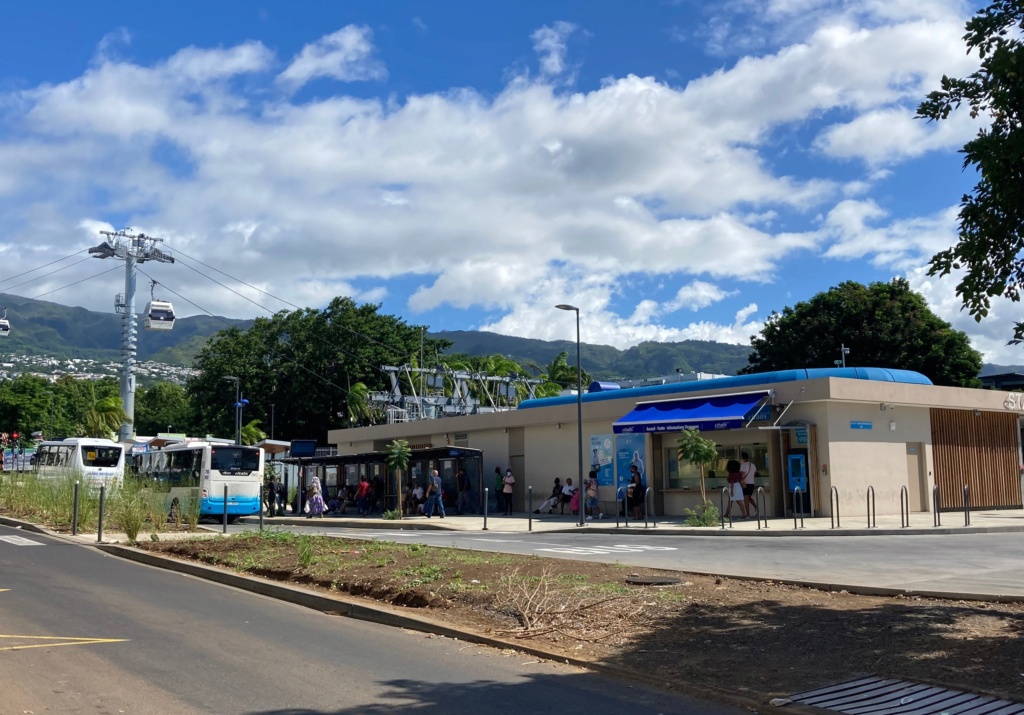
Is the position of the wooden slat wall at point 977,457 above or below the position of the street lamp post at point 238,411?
below

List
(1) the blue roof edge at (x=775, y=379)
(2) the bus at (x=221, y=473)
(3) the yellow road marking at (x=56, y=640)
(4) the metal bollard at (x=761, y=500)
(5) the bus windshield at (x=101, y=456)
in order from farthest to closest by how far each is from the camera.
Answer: (5) the bus windshield at (x=101, y=456), (2) the bus at (x=221, y=473), (1) the blue roof edge at (x=775, y=379), (4) the metal bollard at (x=761, y=500), (3) the yellow road marking at (x=56, y=640)

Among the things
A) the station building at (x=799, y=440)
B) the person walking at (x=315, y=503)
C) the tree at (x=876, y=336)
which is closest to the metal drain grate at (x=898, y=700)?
the station building at (x=799, y=440)

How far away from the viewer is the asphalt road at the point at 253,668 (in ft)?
Result: 20.8

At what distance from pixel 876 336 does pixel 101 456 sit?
4038 centimetres

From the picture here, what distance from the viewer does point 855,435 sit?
89.8 feet

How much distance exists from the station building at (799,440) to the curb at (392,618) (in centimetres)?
1549

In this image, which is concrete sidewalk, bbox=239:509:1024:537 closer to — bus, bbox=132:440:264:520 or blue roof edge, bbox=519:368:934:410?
bus, bbox=132:440:264:520

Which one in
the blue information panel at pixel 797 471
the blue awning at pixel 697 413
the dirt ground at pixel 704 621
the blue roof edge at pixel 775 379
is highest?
the blue roof edge at pixel 775 379

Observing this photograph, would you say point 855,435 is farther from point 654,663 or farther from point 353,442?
point 353,442

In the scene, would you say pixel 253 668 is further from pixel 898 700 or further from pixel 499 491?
pixel 499 491

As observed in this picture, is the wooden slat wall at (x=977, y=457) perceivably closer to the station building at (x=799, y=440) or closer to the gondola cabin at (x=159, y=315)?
the station building at (x=799, y=440)

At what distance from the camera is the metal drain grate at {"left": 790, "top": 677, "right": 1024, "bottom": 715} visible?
570 cm

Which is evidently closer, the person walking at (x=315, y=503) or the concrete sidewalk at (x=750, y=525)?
the concrete sidewalk at (x=750, y=525)

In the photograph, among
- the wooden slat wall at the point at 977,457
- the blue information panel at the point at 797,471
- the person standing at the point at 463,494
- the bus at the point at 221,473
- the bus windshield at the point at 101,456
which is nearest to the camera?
the blue information panel at the point at 797,471
